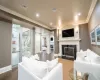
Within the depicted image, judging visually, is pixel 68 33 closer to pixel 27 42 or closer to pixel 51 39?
pixel 51 39

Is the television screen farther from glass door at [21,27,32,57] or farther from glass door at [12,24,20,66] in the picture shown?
glass door at [12,24,20,66]

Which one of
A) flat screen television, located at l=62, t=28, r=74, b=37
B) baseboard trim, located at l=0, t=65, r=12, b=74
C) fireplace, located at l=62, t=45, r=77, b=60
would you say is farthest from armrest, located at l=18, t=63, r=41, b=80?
flat screen television, located at l=62, t=28, r=74, b=37

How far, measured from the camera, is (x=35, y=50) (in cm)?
633

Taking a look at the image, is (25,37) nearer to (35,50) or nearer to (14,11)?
(35,50)

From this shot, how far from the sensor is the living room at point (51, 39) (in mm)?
1805

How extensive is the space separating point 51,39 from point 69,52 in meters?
2.49

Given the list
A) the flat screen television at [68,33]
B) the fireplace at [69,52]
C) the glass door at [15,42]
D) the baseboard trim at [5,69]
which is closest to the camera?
the baseboard trim at [5,69]

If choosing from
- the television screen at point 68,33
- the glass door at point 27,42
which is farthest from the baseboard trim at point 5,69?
the television screen at point 68,33

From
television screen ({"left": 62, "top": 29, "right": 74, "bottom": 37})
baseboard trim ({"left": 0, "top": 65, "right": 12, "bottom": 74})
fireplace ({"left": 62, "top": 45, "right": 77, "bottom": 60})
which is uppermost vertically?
television screen ({"left": 62, "top": 29, "right": 74, "bottom": 37})

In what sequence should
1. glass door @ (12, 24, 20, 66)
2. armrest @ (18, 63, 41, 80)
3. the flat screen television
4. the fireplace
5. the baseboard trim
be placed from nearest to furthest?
armrest @ (18, 63, 41, 80) → the baseboard trim → glass door @ (12, 24, 20, 66) → the fireplace → the flat screen television

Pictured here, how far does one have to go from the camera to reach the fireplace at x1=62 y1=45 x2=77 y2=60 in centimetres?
629

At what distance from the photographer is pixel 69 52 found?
6621 mm

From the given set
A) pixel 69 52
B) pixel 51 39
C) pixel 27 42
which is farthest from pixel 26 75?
pixel 51 39

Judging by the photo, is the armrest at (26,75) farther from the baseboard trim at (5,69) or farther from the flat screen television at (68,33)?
the flat screen television at (68,33)
